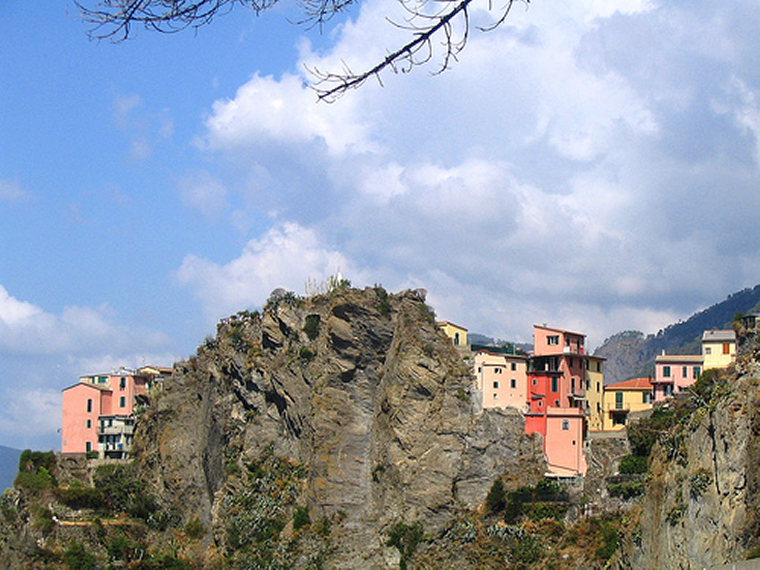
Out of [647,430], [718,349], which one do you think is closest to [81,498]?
[647,430]

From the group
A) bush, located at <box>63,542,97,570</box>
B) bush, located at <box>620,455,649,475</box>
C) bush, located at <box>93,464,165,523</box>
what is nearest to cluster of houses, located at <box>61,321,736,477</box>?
bush, located at <box>620,455,649,475</box>

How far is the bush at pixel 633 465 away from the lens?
44750mm

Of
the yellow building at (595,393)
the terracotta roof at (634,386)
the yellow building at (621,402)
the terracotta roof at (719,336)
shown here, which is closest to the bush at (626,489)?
the yellow building at (595,393)

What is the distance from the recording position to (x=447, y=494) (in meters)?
46.4

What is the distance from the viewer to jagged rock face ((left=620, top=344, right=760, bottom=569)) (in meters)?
27.4

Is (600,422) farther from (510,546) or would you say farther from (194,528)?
(194,528)

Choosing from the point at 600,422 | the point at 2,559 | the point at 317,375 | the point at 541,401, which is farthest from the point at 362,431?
the point at 2,559

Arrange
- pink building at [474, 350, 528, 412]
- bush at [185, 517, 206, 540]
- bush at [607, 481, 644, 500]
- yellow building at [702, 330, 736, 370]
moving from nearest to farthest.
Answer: bush at [607, 481, 644, 500]
pink building at [474, 350, 528, 412]
yellow building at [702, 330, 736, 370]
bush at [185, 517, 206, 540]

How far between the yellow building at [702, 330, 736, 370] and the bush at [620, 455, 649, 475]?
286 inches

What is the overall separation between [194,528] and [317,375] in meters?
10.0

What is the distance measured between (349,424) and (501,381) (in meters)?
7.35

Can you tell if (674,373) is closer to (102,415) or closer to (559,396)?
(559,396)

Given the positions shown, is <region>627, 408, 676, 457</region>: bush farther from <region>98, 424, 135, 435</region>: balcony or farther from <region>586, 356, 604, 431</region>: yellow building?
<region>98, 424, 135, 435</region>: balcony

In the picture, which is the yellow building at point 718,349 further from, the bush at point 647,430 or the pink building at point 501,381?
the pink building at point 501,381
